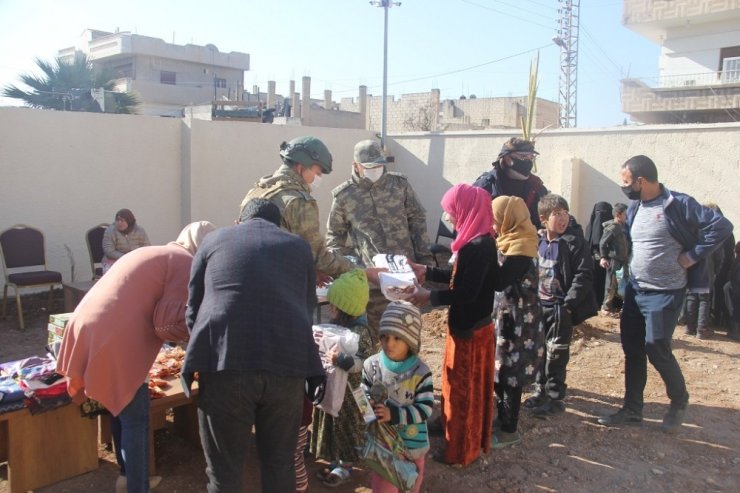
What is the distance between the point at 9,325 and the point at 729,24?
76.2 ft

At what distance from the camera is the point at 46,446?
3.51 metres

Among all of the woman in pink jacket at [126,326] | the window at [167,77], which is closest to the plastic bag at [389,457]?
the woman in pink jacket at [126,326]

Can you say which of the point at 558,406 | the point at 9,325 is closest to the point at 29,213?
the point at 9,325

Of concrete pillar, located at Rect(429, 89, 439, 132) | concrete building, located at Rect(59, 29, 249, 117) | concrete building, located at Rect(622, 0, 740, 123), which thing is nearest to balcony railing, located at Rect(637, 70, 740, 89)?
concrete building, located at Rect(622, 0, 740, 123)

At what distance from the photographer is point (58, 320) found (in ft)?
11.6

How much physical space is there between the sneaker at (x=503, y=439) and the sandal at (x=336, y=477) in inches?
42.5

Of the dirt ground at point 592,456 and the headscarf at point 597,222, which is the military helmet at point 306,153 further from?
the headscarf at point 597,222

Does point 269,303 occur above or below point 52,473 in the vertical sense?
above

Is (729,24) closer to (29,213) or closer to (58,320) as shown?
(29,213)

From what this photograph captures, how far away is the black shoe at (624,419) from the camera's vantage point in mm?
4512

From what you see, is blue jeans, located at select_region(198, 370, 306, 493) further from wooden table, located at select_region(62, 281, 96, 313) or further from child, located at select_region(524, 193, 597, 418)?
wooden table, located at select_region(62, 281, 96, 313)

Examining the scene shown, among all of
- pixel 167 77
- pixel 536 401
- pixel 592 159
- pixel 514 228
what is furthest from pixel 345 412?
pixel 167 77

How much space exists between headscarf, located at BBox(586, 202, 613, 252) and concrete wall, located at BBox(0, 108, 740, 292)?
2.35 ft

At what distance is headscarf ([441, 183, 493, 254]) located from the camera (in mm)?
3504
